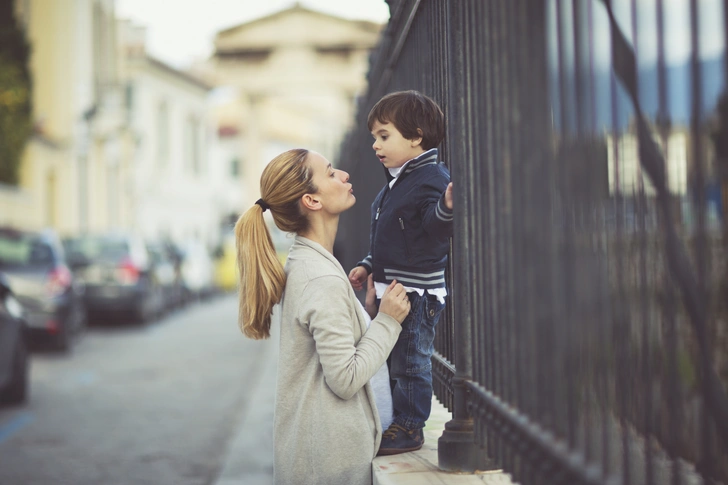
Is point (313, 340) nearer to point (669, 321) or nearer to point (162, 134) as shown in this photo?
point (669, 321)

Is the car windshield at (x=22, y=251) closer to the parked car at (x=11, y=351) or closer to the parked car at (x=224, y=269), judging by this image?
the parked car at (x=11, y=351)

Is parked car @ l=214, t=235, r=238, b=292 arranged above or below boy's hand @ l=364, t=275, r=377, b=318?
below

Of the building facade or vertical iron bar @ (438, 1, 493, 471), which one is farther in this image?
the building facade

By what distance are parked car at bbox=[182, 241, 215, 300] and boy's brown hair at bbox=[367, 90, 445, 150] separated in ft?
73.9

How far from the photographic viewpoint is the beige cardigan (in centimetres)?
286

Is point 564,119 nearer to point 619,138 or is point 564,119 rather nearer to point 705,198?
point 619,138

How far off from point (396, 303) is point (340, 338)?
24 cm

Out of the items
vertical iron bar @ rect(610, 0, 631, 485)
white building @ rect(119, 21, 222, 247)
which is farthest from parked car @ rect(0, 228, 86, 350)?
white building @ rect(119, 21, 222, 247)

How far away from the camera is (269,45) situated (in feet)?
137

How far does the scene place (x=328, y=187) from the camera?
3180 millimetres

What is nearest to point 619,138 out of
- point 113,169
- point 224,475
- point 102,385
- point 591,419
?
point 591,419

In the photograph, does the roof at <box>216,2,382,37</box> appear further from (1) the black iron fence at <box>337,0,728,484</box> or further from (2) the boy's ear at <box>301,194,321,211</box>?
(1) the black iron fence at <box>337,0,728,484</box>

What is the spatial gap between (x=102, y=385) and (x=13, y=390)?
1.41m

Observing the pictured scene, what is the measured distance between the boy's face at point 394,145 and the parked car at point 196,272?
2246cm
